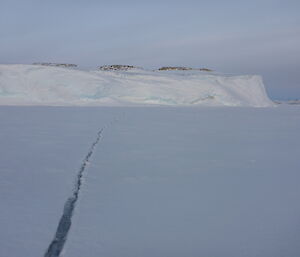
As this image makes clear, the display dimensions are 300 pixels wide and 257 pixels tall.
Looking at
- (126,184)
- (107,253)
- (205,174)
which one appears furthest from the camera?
(205,174)

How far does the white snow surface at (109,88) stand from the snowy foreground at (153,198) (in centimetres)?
932

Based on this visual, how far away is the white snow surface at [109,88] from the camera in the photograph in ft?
45.9

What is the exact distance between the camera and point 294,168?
11.9ft

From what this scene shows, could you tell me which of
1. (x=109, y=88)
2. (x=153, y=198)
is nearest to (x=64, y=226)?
(x=153, y=198)

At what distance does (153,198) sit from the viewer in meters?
2.57

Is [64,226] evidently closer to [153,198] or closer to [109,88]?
[153,198]

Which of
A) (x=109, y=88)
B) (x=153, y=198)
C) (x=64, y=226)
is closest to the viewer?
(x=64, y=226)

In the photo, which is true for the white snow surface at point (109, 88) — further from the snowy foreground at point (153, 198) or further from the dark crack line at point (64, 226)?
the dark crack line at point (64, 226)

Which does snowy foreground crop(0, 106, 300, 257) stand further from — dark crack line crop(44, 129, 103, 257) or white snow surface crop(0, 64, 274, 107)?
white snow surface crop(0, 64, 274, 107)

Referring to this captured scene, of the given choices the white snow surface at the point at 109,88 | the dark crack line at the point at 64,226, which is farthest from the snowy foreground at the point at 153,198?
the white snow surface at the point at 109,88

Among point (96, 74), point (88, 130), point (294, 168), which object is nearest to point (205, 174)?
point (294, 168)

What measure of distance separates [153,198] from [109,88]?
487 inches

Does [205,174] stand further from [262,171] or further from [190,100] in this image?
[190,100]

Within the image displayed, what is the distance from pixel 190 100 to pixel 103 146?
37.2ft
